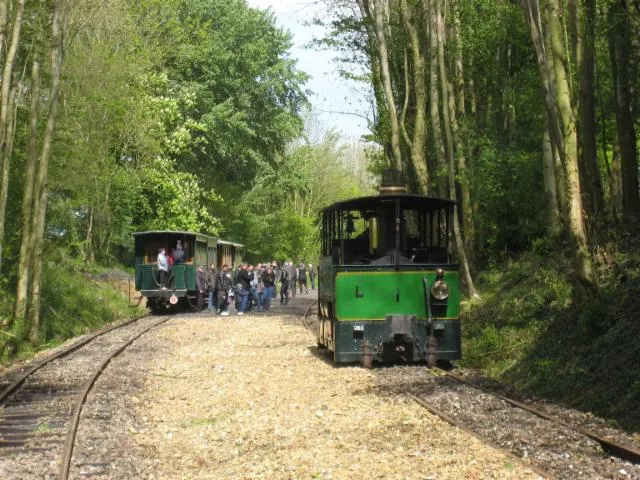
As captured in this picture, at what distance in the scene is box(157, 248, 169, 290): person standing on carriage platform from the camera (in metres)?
32.9

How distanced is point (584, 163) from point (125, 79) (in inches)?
975

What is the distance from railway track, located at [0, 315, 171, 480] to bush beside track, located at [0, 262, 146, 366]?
4.05ft

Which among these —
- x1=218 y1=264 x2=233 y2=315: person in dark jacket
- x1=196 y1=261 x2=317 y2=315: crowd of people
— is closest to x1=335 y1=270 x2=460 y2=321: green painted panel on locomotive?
x1=196 y1=261 x2=317 y2=315: crowd of people

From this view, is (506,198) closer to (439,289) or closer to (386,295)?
(439,289)

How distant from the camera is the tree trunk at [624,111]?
17.1 metres

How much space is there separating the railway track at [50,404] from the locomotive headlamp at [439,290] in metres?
5.61

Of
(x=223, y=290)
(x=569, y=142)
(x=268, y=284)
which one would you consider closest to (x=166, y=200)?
(x=268, y=284)

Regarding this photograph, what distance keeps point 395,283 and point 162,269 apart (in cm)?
1896

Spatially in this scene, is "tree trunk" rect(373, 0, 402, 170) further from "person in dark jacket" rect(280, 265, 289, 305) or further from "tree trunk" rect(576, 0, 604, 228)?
"person in dark jacket" rect(280, 265, 289, 305)

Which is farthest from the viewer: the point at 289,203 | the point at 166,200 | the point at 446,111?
the point at 289,203

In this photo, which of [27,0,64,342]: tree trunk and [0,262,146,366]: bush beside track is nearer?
[0,262,146,366]: bush beside track

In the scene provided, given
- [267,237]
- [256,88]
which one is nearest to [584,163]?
[256,88]

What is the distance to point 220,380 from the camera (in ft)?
46.2

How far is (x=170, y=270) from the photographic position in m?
33.3
